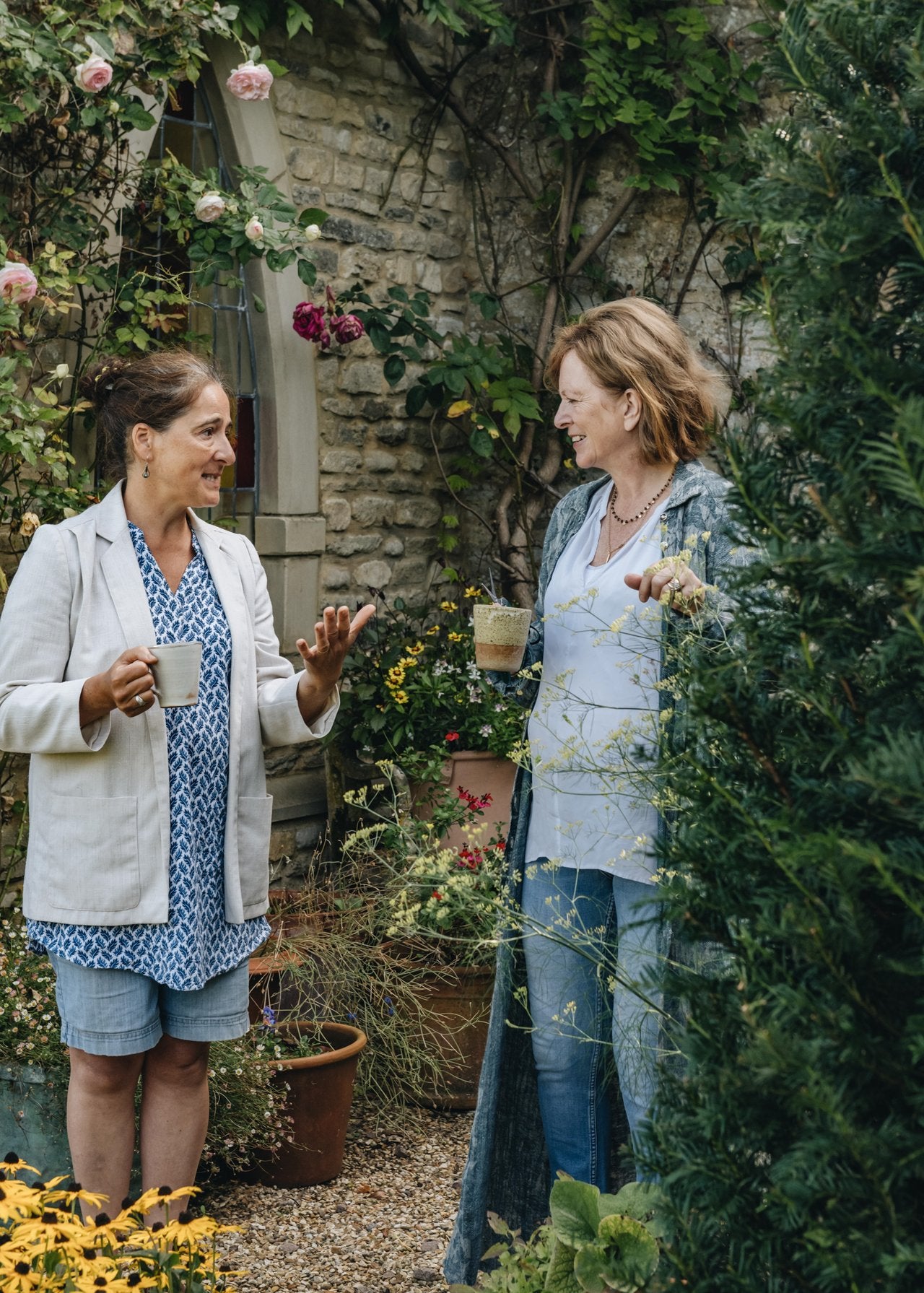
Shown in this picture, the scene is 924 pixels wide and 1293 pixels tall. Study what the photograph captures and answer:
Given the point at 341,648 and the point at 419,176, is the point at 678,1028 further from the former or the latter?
the point at 419,176

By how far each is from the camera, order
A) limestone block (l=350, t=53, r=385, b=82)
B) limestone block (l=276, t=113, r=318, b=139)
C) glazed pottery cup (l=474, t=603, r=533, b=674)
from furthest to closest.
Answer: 1. limestone block (l=350, t=53, r=385, b=82)
2. limestone block (l=276, t=113, r=318, b=139)
3. glazed pottery cup (l=474, t=603, r=533, b=674)

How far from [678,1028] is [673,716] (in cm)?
110

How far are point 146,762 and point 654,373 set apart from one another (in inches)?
49.1

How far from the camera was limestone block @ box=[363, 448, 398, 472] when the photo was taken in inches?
219

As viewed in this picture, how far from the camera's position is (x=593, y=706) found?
2.48m

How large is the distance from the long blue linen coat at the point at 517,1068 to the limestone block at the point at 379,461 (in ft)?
8.75

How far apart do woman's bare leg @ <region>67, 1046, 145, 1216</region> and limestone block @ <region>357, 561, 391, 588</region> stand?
10.3 feet

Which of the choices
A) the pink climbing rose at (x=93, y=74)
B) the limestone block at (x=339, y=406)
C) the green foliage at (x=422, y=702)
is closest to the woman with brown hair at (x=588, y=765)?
the pink climbing rose at (x=93, y=74)

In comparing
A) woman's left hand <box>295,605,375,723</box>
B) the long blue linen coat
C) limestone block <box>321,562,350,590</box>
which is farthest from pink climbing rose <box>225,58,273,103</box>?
woman's left hand <box>295,605,375,723</box>

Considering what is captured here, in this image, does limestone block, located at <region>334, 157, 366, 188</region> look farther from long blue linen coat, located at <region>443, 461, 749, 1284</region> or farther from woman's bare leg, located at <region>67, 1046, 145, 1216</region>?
woman's bare leg, located at <region>67, 1046, 145, 1216</region>

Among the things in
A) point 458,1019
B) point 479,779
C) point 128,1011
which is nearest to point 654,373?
point 128,1011

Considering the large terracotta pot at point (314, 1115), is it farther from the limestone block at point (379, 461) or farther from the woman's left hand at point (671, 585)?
the limestone block at point (379, 461)

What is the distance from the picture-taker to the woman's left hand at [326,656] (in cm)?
262

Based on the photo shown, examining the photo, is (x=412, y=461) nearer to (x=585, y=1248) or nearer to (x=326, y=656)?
(x=326, y=656)
